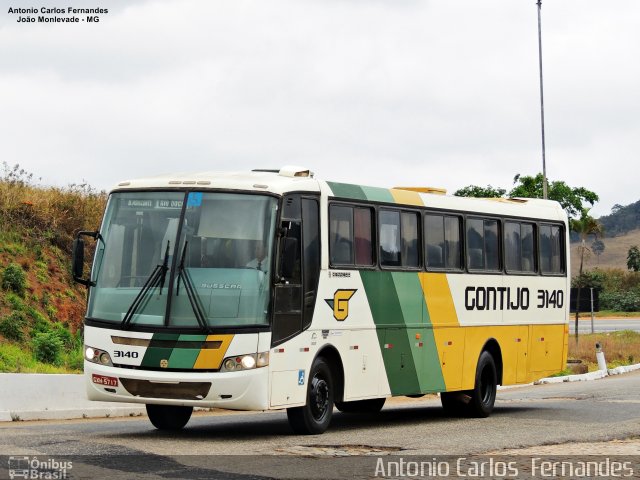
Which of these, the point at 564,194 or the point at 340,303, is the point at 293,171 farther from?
the point at 564,194

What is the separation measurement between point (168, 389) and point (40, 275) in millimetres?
19287

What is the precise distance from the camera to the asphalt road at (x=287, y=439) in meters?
12.1

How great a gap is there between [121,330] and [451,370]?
21.5 ft

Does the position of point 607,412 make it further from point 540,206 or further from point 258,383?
point 258,383

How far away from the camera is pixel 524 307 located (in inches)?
863

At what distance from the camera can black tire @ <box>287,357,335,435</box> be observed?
51.2ft

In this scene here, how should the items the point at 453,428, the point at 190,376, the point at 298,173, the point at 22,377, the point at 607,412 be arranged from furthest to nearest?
the point at 607,412 < the point at 22,377 < the point at 453,428 < the point at 298,173 < the point at 190,376

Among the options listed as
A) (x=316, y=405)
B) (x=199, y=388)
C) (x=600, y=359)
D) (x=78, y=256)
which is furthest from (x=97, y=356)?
(x=600, y=359)

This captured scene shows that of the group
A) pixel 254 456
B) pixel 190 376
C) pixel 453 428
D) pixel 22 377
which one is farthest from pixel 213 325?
pixel 22 377

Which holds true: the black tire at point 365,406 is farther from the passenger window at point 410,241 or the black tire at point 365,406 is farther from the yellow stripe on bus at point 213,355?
the yellow stripe on bus at point 213,355

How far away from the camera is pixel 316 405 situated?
52.2 feet

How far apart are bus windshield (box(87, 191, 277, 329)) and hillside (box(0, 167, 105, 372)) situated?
906 centimetres

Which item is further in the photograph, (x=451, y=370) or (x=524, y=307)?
(x=524, y=307)

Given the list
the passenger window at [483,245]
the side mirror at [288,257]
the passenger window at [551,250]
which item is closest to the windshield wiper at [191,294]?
the side mirror at [288,257]
